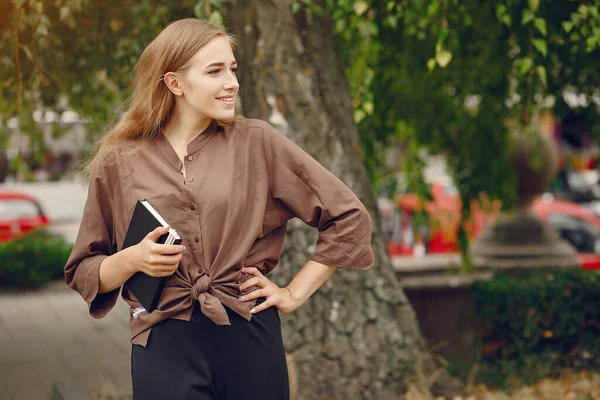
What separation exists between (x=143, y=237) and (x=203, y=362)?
1.26ft

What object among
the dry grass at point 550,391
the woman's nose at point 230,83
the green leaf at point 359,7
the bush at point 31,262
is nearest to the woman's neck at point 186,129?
the woman's nose at point 230,83

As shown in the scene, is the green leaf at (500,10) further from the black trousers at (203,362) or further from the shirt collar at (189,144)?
the black trousers at (203,362)

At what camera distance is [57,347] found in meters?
7.82

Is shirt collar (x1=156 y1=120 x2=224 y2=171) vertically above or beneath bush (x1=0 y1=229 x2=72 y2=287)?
above

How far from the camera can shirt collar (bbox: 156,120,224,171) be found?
2607 mm

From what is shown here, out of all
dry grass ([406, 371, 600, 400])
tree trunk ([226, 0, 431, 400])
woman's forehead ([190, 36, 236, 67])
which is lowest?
dry grass ([406, 371, 600, 400])

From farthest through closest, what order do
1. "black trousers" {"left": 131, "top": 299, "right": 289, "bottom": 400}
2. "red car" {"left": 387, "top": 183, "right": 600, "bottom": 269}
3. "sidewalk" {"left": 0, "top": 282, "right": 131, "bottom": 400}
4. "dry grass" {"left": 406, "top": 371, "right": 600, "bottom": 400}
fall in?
1. "red car" {"left": 387, "top": 183, "right": 600, "bottom": 269}
2. "sidewalk" {"left": 0, "top": 282, "right": 131, "bottom": 400}
3. "dry grass" {"left": 406, "top": 371, "right": 600, "bottom": 400}
4. "black trousers" {"left": 131, "top": 299, "right": 289, "bottom": 400}

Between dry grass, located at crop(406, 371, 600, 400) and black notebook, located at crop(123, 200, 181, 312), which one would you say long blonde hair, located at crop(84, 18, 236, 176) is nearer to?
black notebook, located at crop(123, 200, 181, 312)

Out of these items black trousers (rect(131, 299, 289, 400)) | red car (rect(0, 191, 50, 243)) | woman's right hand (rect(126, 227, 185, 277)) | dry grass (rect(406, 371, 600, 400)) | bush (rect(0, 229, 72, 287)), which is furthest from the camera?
red car (rect(0, 191, 50, 243))

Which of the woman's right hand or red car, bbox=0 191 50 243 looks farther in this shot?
red car, bbox=0 191 50 243

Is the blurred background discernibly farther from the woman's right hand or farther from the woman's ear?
the woman's right hand

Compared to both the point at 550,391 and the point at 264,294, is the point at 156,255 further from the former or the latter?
the point at 550,391

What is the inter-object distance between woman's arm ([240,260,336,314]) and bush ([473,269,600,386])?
143 inches

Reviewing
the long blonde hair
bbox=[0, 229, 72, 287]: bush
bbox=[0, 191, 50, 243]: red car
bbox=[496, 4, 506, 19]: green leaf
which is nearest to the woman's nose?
the long blonde hair
